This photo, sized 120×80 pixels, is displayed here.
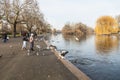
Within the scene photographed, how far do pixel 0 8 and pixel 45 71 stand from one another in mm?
58579

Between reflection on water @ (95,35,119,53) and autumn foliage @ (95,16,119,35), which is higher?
autumn foliage @ (95,16,119,35)

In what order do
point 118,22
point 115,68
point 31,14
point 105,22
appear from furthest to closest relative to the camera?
1. point 118,22
2. point 105,22
3. point 31,14
4. point 115,68

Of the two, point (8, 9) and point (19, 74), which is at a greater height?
point (8, 9)

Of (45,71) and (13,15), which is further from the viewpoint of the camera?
(13,15)

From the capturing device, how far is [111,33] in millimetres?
153625

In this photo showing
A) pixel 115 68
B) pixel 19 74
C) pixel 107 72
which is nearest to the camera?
pixel 19 74

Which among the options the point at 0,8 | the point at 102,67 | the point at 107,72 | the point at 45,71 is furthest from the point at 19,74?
the point at 0,8

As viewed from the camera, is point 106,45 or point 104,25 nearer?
point 106,45

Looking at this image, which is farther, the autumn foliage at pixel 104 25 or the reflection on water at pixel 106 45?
the autumn foliage at pixel 104 25

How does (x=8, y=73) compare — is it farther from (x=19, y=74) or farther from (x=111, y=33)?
(x=111, y=33)

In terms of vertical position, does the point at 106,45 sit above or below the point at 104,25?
below

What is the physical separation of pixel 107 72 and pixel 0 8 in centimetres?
5511

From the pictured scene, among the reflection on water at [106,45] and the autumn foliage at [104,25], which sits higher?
the autumn foliage at [104,25]

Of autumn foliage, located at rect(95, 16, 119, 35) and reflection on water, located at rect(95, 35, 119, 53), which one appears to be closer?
reflection on water, located at rect(95, 35, 119, 53)
